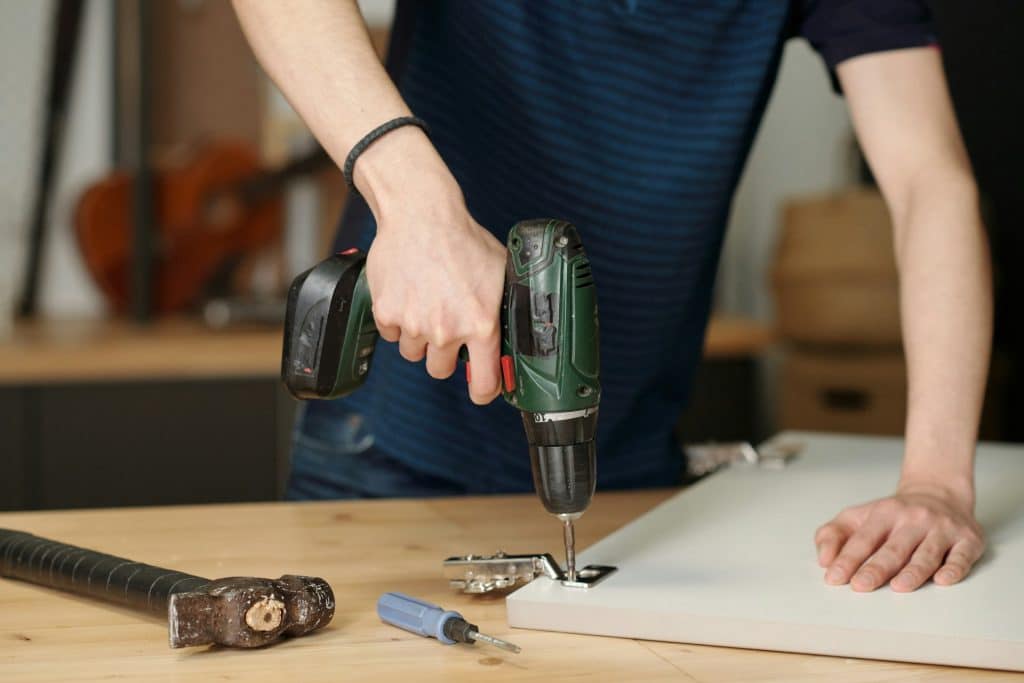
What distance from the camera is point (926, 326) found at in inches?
42.6

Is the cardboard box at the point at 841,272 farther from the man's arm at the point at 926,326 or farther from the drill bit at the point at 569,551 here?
the drill bit at the point at 569,551

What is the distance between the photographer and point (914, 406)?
106 centimetres

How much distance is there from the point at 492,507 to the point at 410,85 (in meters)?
0.44

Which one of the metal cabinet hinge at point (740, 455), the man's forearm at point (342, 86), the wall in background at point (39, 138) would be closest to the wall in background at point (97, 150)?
the wall in background at point (39, 138)

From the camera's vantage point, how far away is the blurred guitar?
2.93 m

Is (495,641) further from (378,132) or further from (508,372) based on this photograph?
(378,132)

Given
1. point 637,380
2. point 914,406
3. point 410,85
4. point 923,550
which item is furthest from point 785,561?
point 410,85

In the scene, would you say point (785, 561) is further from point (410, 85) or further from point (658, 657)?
point (410, 85)

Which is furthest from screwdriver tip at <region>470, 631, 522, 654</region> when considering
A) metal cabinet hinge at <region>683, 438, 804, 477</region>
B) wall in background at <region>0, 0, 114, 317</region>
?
wall in background at <region>0, 0, 114, 317</region>

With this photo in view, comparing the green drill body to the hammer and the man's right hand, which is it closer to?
the man's right hand

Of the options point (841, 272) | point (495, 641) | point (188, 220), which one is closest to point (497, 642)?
point (495, 641)

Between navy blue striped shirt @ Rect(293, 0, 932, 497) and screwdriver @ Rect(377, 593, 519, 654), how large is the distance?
47cm

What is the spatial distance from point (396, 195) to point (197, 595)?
0.31 metres

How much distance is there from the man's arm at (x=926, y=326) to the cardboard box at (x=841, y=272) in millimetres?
1301
